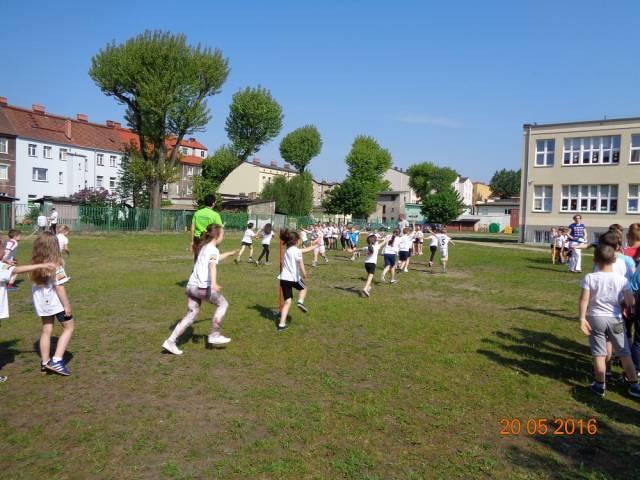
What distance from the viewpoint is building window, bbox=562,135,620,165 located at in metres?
38.3

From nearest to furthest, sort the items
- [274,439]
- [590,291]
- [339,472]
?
[339,472]
[274,439]
[590,291]

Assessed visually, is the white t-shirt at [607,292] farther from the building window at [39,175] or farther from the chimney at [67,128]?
the chimney at [67,128]

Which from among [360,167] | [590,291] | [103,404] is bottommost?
[103,404]

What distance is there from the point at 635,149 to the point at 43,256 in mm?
42106

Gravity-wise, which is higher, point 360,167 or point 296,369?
point 360,167

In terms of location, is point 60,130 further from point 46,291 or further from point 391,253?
point 46,291

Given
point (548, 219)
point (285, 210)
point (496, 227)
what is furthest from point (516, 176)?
point (548, 219)

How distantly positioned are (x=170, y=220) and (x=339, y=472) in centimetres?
4290

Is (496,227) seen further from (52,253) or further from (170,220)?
(52,253)

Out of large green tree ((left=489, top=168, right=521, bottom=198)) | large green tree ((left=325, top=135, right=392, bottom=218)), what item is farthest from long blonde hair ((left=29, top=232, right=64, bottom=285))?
large green tree ((left=489, top=168, right=521, bottom=198))

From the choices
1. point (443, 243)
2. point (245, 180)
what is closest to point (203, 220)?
point (443, 243)

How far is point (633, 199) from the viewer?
37562 millimetres

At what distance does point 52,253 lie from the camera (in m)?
6.11

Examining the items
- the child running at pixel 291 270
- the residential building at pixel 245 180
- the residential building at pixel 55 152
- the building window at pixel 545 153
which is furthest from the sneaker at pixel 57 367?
the residential building at pixel 245 180
